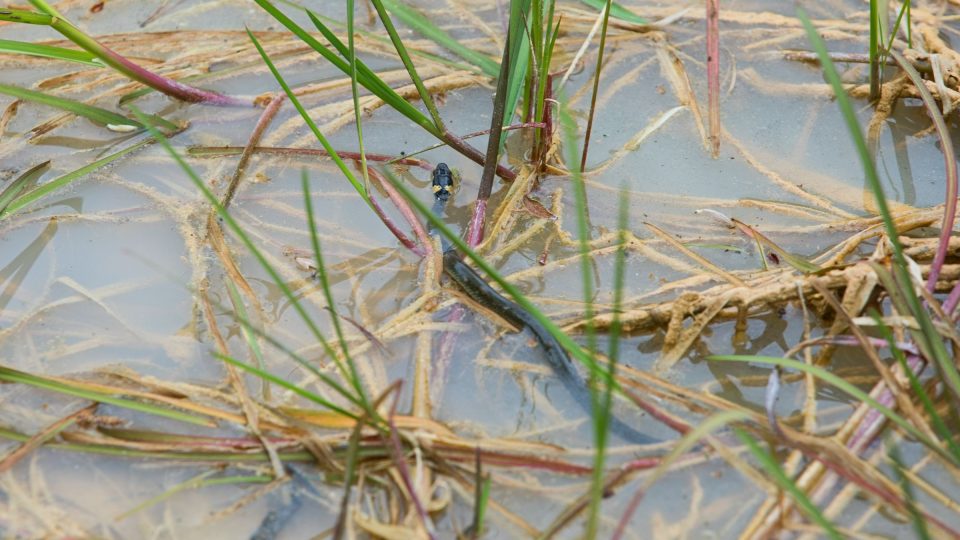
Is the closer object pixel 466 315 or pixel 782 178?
pixel 466 315

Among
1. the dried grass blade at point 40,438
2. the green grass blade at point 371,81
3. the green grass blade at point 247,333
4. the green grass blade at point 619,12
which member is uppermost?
the green grass blade at point 619,12

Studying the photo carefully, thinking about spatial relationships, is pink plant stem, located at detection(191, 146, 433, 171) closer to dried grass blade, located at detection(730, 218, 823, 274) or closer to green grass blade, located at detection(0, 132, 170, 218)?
green grass blade, located at detection(0, 132, 170, 218)

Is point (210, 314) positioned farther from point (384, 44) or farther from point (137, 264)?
point (384, 44)

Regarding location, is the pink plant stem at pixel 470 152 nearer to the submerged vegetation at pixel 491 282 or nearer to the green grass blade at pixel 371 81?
the submerged vegetation at pixel 491 282

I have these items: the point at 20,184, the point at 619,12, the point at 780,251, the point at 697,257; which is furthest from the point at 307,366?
the point at 619,12

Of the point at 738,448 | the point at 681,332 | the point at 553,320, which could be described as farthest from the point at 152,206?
the point at 738,448

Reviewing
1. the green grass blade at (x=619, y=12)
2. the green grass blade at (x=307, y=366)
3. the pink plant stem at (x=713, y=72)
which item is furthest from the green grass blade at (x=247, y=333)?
the green grass blade at (x=619, y=12)

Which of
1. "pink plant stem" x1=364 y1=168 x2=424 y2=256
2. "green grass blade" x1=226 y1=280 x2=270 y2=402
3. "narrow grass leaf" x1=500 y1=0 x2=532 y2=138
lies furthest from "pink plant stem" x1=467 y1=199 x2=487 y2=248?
"green grass blade" x1=226 y1=280 x2=270 y2=402

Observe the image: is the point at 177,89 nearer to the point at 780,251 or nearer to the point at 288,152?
the point at 288,152
